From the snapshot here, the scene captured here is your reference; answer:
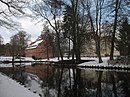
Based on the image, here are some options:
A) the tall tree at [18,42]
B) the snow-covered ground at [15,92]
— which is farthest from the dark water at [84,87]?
the tall tree at [18,42]

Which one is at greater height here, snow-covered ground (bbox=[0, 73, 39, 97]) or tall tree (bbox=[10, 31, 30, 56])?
tall tree (bbox=[10, 31, 30, 56])

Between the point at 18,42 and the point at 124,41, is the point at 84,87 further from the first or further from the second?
the point at 18,42

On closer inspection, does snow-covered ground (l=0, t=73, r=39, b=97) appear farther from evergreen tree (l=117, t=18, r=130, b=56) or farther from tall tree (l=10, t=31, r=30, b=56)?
tall tree (l=10, t=31, r=30, b=56)

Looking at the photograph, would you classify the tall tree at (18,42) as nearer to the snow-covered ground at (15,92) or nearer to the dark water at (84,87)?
the dark water at (84,87)

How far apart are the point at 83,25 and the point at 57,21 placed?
6.49m

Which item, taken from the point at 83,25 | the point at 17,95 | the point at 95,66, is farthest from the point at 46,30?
the point at 17,95

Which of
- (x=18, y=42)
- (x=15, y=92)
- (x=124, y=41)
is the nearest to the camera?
(x=15, y=92)

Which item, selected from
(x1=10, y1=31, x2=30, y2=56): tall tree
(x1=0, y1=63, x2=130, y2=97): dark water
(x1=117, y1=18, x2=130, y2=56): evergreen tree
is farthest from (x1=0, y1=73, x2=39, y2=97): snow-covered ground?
(x1=10, y1=31, x2=30, y2=56): tall tree

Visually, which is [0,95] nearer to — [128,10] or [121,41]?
[128,10]

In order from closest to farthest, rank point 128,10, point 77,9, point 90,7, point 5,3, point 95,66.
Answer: point 5,3
point 128,10
point 95,66
point 90,7
point 77,9

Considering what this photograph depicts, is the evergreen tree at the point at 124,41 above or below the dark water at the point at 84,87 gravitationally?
above

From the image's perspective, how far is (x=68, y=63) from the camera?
47281mm

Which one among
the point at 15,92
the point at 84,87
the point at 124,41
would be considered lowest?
the point at 84,87

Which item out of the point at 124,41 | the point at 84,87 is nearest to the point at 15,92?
the point at 84,87
